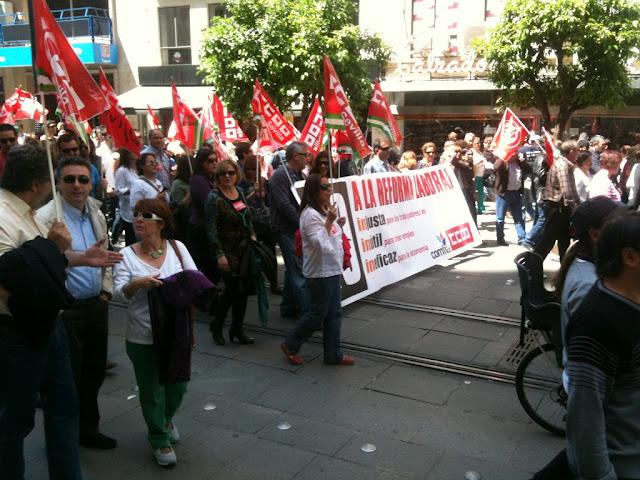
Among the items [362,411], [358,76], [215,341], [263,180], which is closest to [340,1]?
[358,76]

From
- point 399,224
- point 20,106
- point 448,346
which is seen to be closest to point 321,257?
point 448,346

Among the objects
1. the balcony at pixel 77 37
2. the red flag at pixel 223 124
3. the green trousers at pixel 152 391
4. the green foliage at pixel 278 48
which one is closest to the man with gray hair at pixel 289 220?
the green trousers at pixel 152 391

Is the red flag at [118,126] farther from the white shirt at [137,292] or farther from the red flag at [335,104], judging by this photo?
the white shirt at [137,292]

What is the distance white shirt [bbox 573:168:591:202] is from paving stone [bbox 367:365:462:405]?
12.6 ft

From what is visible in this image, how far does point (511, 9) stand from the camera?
14547 millimetres

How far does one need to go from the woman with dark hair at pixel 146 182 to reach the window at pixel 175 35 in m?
19.3

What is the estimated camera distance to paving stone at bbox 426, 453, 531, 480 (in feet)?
12.3

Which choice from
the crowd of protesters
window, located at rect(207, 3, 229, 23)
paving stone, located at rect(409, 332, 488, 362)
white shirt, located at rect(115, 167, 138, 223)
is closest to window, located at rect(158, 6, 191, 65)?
window, located at rect(207, 3, 229, 23)

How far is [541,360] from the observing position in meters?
4.46

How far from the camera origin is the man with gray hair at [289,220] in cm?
639

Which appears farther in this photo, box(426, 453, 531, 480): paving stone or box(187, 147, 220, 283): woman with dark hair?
box(187, 147, 220, 283): woman with dark hair

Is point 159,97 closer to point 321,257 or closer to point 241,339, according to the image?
point 241,339

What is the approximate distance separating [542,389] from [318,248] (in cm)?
189

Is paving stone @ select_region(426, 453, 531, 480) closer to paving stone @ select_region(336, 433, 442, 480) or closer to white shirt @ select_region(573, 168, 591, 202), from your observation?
paving stone @ select_region(336, 433, 442, 480)
